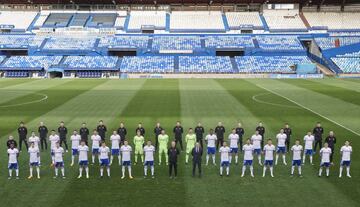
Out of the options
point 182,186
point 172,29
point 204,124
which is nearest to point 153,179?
point 182,186

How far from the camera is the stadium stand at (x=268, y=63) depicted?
65.2 metres

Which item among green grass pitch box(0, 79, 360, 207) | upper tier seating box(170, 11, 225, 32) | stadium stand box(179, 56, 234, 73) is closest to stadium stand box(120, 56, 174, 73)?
stadium stand box(179, 56, 234, 73)

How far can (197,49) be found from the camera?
72.9 metres

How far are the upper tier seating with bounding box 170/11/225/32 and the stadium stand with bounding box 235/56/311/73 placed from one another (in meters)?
12.5

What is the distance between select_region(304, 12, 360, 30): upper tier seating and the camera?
7850 centimetres

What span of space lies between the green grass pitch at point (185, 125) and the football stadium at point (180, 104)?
0.09 m

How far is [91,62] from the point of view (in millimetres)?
67812

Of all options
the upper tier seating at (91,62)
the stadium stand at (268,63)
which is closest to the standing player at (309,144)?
the stadium stand at (268,63)

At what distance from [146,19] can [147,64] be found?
17.3 meters

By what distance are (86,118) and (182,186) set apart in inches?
548

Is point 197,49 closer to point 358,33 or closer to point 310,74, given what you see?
point 310,74

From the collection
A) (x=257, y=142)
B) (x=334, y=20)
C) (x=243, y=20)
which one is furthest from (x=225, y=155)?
(x=334, y=20)

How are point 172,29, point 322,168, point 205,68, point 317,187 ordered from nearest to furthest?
point 317,187
point 322,168
point 205,68
point 172,29

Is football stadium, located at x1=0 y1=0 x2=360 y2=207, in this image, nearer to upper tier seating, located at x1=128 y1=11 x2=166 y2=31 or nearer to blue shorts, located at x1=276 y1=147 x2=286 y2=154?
blue shorts, located at x1=276 y1=147 x2=286 y2=154
